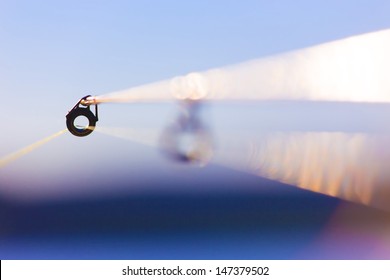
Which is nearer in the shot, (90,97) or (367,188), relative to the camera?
(90,97)
